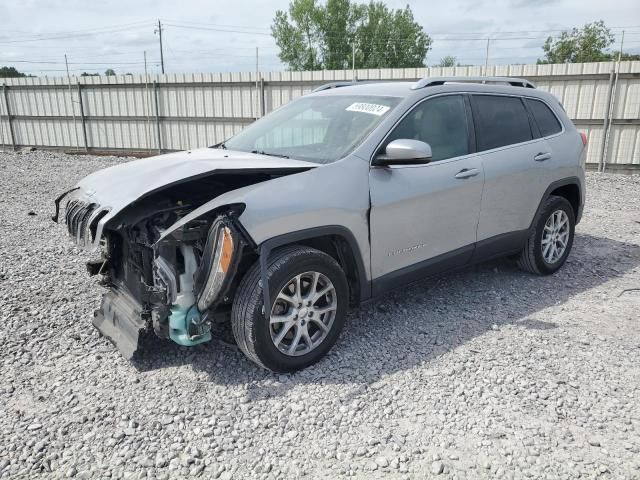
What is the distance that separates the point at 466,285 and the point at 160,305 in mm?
3119

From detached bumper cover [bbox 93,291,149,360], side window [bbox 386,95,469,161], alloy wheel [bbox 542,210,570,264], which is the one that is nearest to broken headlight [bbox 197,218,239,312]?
detached bumper cover [bbox 93,291,149,360]

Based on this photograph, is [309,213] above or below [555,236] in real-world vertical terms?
above

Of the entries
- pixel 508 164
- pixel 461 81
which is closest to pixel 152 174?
pixel 461 81

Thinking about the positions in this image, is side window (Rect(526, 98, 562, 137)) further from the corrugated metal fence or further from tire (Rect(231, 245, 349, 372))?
the corrugated metal fence

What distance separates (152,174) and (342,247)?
4.46ft

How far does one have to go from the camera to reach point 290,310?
136 inches

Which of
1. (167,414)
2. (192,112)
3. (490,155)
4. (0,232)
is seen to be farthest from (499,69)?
(167,414)

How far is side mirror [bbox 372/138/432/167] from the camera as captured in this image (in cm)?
357

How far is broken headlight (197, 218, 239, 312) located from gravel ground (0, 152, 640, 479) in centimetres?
68

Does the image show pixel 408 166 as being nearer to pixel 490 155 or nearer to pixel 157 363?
pixel 490 155

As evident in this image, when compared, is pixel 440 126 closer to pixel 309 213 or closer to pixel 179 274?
pixel 309 213

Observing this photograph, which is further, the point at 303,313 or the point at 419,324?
the point at 419,324

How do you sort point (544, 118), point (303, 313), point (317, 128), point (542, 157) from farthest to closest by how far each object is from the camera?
point (544, 118)
point (542, 157)
point (317, 128)
point (303, 313)

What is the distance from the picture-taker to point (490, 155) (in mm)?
4535
